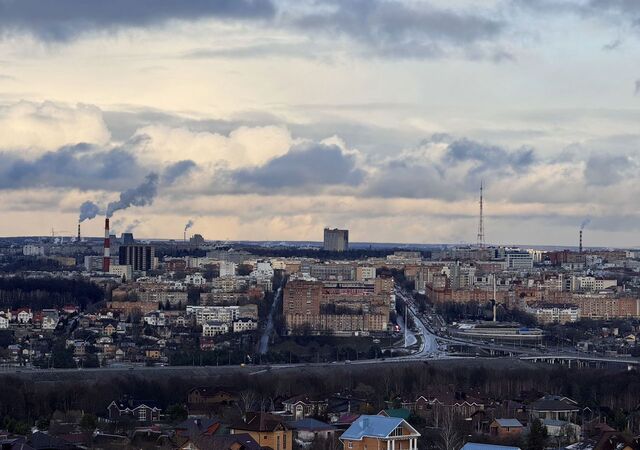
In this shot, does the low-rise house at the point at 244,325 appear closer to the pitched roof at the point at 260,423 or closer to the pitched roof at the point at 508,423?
the pitched roof at the point at 508,423

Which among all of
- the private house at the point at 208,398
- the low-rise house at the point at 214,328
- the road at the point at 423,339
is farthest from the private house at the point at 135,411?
the low-rise house at the point at 214,328

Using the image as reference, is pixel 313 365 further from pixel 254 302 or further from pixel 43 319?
pixel 254 302

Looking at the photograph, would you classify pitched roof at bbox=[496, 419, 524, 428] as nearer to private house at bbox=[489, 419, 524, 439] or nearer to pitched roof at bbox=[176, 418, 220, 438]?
private house at bbox=[489, 419, 524, 439]

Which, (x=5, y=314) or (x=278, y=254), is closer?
(x=5, y=314)

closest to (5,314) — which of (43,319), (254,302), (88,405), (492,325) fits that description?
(43,319)

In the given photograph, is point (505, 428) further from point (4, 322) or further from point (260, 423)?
point (4, 322)

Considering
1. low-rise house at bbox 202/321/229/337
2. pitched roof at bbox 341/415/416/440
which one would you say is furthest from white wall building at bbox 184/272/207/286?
pitched roof at bbox 341/415/416/440

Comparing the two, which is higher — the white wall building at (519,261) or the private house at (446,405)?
the white wall building at (519,261)

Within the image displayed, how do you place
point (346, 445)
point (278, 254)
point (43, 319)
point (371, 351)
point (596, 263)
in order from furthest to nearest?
point (278, 254), point (596, 263), point (43, 319), point (371, 351), point (346, 445)

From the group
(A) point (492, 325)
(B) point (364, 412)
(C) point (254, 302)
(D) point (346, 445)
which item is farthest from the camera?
(C) point (254, 302)
